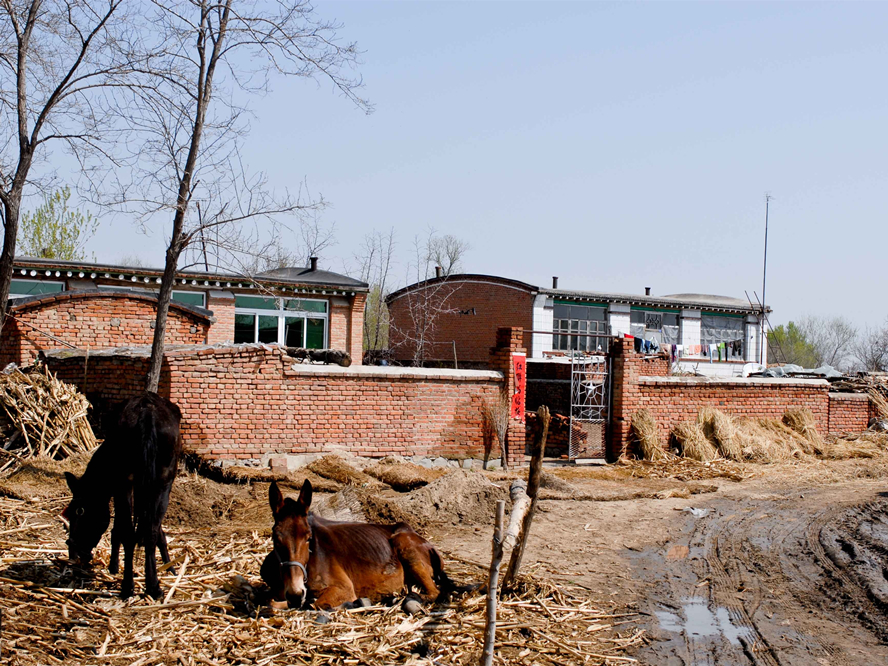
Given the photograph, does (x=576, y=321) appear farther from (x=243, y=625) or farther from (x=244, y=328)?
(x=243, y=625)

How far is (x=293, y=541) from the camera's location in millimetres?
5434

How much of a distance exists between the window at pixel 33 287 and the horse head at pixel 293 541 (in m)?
19.8

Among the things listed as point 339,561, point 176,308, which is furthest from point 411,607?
point 176,308

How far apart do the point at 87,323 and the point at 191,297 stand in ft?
26.6

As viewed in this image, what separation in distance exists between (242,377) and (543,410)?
8.93 m

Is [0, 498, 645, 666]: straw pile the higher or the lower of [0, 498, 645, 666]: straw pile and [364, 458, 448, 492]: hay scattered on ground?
the higher

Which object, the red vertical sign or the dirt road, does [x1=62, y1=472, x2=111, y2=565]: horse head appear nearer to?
the dirt road

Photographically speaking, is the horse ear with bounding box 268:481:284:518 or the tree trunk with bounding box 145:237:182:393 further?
the tree trunk with bounding box 145:237:182:393

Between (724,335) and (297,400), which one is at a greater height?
(724,335)

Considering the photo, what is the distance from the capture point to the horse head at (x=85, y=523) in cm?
680

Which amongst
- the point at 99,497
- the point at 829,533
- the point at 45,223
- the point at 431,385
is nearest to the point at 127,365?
the point at 431,385

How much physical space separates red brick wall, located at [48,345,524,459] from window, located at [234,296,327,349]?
37.4 feet

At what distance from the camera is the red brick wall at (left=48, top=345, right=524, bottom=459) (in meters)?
13.6

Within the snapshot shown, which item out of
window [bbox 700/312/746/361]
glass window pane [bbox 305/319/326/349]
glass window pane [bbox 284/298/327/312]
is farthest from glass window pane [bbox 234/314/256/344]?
window [bbox 700/312/746/361]
